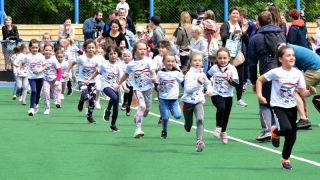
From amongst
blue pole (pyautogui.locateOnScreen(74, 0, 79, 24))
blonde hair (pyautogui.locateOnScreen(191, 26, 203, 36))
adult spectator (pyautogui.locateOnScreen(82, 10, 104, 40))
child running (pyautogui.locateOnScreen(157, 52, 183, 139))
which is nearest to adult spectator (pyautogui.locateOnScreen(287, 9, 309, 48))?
blonde hair (pyautogui.locateOnScreen(191, 26, 203, 36))

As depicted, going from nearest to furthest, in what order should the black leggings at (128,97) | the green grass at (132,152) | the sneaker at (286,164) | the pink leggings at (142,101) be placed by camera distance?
the green grass at (132,152) < the sneaker at (286,164) < the pink leggings at (142,101) < the black leggings at (128,97)

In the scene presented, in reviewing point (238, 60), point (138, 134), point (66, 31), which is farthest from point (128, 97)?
point (66, 31)

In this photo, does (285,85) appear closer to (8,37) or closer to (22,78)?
(22,78)

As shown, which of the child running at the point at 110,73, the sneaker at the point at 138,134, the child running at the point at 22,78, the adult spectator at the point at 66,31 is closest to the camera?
the sneaker at the point at 138,134

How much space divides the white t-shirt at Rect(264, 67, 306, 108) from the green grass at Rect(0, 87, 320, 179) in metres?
0.77

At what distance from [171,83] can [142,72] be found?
0.70 m

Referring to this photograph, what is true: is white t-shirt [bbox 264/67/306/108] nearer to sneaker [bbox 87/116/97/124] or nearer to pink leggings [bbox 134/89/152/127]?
pink leggings [bbox 134/89/152/127]

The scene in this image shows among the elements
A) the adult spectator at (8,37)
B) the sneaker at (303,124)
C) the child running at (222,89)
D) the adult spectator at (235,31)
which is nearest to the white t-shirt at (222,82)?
the child running at (222,89)

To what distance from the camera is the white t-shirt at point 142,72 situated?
1470cm

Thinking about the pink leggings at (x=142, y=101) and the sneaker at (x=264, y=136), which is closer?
the sneaker at (x=264, y=136)

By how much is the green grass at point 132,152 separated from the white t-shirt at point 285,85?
2.53 ft

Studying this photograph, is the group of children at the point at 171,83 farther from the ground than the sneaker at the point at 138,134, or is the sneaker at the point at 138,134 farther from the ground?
the group of children at the point at 171,83

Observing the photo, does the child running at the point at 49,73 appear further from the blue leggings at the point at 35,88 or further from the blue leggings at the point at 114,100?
the blue leggings at the point at 114,100

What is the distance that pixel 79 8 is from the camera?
3431cm
